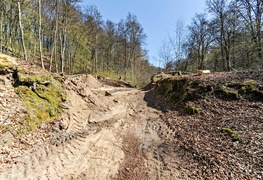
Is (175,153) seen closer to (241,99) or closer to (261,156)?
(261,156)

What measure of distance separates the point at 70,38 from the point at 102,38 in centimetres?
712

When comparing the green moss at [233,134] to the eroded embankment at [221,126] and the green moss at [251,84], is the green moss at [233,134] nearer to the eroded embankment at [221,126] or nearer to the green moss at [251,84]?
the eroded embankment at [221,126]

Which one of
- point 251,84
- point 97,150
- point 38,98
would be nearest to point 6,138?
point 38,98

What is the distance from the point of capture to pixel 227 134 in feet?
16.4

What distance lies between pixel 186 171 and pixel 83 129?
13.8 ft

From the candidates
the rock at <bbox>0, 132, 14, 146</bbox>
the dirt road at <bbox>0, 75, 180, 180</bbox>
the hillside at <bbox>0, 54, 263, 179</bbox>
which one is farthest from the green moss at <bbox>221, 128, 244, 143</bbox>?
the rock at <bbox>0, 132, 14, 146</bbox>

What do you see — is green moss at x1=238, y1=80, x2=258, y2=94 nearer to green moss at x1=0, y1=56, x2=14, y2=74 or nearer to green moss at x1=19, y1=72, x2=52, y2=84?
green moss at x1=19, y1=72, x2=52, y2=84

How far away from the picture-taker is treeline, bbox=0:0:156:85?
15688mm

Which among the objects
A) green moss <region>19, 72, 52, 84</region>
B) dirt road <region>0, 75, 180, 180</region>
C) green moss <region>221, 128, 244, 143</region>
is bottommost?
dirt road <region>0, 75, 180, 180</region>

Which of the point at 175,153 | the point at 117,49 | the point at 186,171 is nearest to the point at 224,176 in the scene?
the point at 186,171

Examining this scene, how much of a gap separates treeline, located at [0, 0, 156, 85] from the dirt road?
34.9ft

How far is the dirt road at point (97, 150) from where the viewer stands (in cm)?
372

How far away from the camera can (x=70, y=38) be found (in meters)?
21.7

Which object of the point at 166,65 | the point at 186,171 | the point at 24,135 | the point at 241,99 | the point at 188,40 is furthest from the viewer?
the point at 166,65
